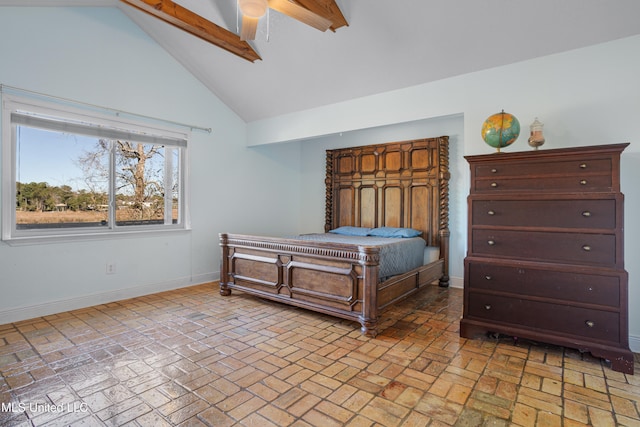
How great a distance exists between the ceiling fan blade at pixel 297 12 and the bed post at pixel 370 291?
6.15 feet

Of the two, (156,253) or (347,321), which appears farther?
(156,253)

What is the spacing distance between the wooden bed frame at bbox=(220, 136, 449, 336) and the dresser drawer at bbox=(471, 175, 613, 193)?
3.55 ft

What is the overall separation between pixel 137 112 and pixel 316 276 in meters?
2.93

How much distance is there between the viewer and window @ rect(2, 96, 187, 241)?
10.2ft

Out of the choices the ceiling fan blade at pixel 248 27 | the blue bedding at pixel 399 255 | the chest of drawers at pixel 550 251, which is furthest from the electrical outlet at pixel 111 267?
the chest of drawers at pixel 550 251

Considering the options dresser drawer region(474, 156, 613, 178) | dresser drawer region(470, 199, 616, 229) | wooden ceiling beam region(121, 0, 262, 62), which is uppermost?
wooden ceiling beam region(121, 0, 262, 62)

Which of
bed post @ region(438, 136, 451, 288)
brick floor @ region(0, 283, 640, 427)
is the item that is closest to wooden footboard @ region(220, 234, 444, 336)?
brick floor @ region(0, 283, 640, 427)

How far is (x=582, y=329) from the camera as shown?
7.60 feet

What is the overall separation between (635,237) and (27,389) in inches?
171

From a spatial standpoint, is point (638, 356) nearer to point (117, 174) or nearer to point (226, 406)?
point (226, 406)

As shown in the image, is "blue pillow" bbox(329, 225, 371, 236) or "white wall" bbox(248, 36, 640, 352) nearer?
"white wall" bbox(248, 36, 640, 352)

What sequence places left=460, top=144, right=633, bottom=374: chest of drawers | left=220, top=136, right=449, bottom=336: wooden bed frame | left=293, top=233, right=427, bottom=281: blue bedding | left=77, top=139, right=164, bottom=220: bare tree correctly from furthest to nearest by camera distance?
left=77, top=139, right=164, bottom=220: bare tree, left=293, top=233, right=427, bottom=281: blue bedding, left=220, top=136, right=449, bottom=336: wooden bed frame, left=460, top=144, right=633, bottom=374: chest of drawers

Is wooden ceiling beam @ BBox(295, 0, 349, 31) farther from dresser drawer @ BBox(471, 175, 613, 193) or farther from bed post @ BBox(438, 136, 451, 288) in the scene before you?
bed post @ BBox(438, 136, 451, 288)

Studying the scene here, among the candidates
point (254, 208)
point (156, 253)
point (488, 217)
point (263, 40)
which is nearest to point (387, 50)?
point (263, 40)
